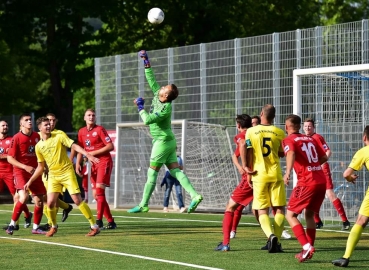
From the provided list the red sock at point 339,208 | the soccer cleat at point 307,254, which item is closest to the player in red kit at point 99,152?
the red sock at point 339,208

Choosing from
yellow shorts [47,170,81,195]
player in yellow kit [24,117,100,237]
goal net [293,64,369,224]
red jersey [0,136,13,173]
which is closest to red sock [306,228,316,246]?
player in yellow kit [24,117,100,237]

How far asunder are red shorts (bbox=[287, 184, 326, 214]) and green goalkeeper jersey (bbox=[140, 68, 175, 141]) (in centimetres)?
314

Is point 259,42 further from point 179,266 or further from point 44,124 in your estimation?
point 179,266

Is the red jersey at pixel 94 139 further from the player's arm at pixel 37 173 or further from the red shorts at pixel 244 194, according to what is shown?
the red shorts at pixel 244 194

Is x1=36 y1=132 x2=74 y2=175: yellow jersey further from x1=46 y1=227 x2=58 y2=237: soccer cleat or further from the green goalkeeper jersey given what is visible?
the green goalkeeper jersey

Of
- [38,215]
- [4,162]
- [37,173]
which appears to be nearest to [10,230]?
[38,215]

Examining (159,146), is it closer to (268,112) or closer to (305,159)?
(268,112)

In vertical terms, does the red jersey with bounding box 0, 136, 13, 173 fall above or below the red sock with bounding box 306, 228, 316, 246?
above

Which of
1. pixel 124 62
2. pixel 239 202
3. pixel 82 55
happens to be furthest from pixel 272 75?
pixel 82 55

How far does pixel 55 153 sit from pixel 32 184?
143cm

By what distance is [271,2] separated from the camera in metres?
43.2

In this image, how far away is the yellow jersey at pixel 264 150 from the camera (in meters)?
12.0

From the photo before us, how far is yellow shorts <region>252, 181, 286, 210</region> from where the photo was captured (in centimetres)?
1203

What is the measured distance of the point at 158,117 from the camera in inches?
559
